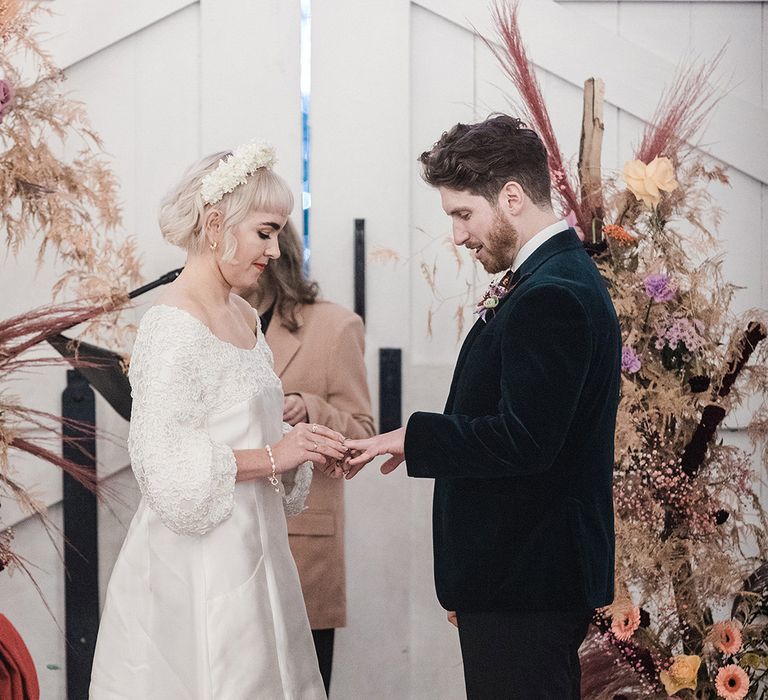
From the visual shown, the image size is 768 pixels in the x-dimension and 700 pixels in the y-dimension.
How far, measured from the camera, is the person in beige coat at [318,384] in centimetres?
258

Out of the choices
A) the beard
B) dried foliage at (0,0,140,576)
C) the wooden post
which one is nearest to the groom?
the beard

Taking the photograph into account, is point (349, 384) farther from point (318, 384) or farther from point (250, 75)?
point (250, 75)

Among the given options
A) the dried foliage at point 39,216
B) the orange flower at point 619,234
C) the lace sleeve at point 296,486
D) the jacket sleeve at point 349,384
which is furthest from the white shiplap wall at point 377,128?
the lace sleeve at point 296,486

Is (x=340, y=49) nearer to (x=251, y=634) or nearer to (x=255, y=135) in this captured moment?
(x=255, y=135)

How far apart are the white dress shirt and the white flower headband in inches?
21.1

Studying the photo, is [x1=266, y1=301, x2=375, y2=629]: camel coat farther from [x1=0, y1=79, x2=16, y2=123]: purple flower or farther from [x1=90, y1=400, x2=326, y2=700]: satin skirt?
[x1=0, y1=79, x2=16, y2=123]: purple flower

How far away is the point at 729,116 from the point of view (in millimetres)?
2910

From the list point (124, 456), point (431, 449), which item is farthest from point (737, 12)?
point (124, 456)

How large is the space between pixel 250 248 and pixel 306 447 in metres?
0.40

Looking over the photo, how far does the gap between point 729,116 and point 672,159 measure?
673 millimetres

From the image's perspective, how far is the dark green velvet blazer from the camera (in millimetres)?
1644

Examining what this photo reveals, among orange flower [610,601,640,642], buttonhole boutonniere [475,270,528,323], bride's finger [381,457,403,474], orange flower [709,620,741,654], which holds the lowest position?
orange flower [709,620,741,654]

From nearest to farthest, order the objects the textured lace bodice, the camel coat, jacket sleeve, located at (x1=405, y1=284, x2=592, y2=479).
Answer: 1. jacket sleeve, located at (x1=405, y1=284, x2=592, y2=479)
2. the textured lace bodice
3. the camel coat

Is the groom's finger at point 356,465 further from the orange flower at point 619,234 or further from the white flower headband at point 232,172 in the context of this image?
the orange flower at point 619,234
